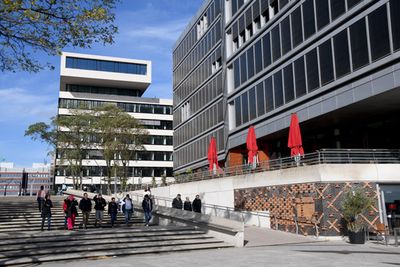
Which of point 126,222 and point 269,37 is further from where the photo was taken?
point 269,37

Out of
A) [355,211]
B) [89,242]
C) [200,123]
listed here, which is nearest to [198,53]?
[200,123]

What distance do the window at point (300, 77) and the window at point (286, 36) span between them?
165cm

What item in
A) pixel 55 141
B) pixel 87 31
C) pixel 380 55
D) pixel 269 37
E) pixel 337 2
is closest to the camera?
pixel 87 31

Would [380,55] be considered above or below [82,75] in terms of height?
below

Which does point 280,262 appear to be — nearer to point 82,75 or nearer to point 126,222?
point 126,222

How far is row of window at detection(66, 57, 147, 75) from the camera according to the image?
8544 cm

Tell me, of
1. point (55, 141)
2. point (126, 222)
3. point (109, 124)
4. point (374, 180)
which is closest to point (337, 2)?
point (374, 180)

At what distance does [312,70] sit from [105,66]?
6593 cm

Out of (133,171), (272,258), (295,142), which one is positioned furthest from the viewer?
(133,171)

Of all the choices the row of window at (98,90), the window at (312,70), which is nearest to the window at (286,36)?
the window at (312,70)

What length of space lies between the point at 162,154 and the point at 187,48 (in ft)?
118

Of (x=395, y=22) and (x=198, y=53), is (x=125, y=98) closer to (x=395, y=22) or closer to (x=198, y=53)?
(x=198, y=53)

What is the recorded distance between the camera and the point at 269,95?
3288 cm

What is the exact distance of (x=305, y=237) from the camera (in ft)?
67.6
